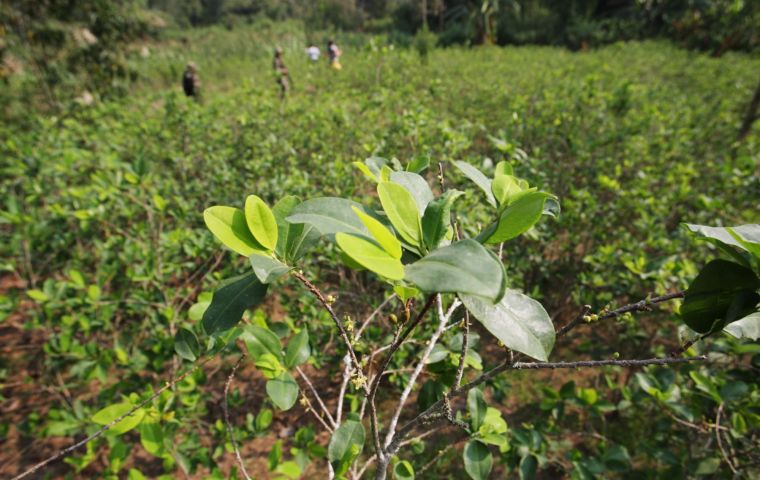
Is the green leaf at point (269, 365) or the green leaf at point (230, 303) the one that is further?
the green leaf at point (269, 365)

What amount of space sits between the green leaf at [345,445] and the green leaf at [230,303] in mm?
388

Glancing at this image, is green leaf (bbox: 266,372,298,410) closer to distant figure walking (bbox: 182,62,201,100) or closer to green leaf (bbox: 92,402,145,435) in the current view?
green leaf (bbox: 92,402,145,435)

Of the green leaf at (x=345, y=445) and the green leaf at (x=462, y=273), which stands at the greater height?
the green leaf at (x=462, y=273)

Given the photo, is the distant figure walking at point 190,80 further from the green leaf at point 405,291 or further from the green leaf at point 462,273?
the green leaf at point 462,273

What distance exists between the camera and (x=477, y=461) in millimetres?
937

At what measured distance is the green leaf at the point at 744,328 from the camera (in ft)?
1.81

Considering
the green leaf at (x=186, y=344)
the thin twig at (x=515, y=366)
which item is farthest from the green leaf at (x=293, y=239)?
the green leaf at (x=186, y=344)

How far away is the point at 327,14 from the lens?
29.7 metres

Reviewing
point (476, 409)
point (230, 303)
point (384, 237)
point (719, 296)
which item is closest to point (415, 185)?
point (384, 237)

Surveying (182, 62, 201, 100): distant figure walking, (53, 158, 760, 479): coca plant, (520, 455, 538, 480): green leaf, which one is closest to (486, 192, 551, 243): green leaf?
(53, 158, 760, 479): coca plant

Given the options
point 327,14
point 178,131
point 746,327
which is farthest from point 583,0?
point 746,327

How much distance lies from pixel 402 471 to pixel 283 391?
39cm

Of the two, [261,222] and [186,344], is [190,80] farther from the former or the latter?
[261,222]

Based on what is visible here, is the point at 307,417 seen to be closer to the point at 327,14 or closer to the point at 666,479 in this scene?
the point at 666,479
